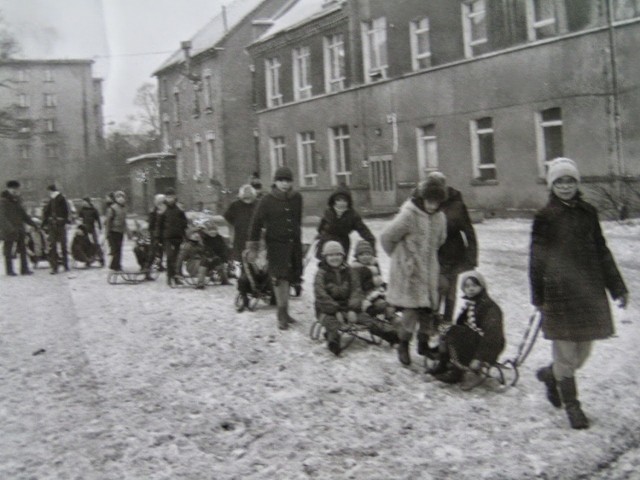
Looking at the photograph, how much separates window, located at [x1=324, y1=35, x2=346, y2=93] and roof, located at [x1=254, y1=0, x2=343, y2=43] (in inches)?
42.5

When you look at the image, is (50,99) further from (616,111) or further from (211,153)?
(211,153)

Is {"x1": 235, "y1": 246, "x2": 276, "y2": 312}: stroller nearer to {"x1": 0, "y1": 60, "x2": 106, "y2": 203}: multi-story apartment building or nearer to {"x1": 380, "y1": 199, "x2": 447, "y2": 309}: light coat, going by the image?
{"x1": 0, "y1": 60, "x2": 106, "y2": 203}: multi-story apartment building

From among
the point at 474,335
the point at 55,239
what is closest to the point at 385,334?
the point at 474,335

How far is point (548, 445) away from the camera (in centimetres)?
630

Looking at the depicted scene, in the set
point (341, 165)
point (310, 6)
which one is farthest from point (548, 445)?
point (310, 6)

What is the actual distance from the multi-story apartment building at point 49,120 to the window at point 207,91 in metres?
6.25

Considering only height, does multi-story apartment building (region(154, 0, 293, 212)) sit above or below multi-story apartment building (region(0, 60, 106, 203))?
above

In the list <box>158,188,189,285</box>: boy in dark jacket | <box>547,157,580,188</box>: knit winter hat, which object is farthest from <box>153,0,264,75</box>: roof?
<box>547,157,580,188</box>: knit winter hat

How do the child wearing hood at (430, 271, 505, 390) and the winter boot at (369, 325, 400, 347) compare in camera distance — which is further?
the winter boot at (369, 325, 400, 347)

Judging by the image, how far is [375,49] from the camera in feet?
102

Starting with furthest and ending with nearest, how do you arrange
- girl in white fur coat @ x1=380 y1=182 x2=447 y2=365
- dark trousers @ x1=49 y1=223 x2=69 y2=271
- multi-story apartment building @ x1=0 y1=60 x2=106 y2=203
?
dark trousers @ x1=49 y1=223 x2=69 y2=271 < multi-story apartment building @ x1=0 y1=60 x2=106 y2=203 < girl in white fur coat @ x1=380 y1=182 x2=447 y2=365

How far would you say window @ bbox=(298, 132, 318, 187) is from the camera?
36.0 m

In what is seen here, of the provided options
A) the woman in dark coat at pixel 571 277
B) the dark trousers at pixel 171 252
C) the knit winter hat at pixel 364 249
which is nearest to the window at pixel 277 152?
the dark trousers at pixel 171 252

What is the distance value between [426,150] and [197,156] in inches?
907
